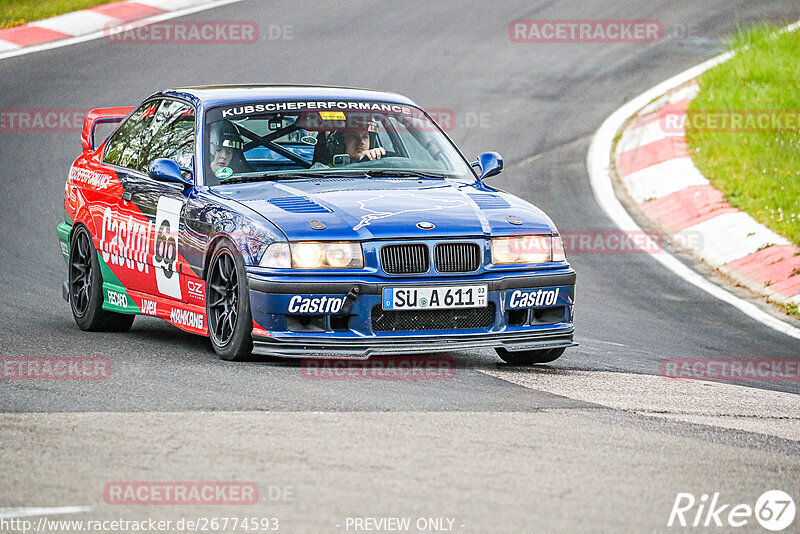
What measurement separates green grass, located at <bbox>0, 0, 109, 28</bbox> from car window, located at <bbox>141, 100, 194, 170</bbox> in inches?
478

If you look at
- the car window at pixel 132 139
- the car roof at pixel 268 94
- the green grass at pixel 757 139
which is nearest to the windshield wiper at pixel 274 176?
the car roof at pixel 268 94

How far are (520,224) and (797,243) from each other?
462cm

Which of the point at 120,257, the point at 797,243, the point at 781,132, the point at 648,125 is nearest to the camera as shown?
the point at 120,257

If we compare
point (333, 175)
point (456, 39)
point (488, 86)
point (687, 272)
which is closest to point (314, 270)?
point (333, 175)

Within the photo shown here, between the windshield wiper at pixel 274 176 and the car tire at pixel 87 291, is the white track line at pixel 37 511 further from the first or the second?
the car tire at pixel 87 291

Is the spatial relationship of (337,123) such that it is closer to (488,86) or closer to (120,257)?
(120,257)

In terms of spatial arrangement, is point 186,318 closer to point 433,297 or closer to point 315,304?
point 315,304

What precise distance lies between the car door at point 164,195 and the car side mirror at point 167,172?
9 centimetres

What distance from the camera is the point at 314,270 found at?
23.7 ft

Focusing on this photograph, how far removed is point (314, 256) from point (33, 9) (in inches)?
604

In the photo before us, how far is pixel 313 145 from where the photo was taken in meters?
8.54

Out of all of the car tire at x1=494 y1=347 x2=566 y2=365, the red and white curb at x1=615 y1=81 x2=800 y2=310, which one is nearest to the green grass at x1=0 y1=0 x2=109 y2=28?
the red and white curb at x1=615 y1=81 x2=800 y2=310

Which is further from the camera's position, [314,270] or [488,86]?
[488,86]

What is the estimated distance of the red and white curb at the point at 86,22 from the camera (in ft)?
64.1
